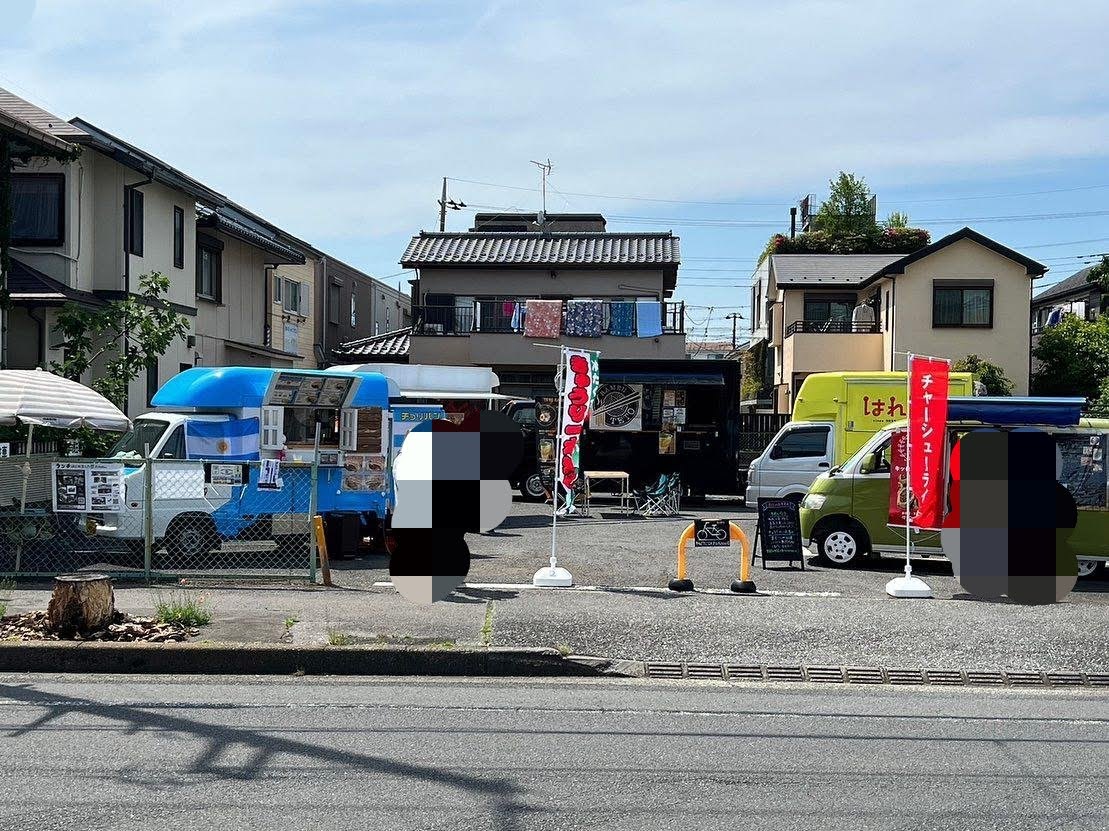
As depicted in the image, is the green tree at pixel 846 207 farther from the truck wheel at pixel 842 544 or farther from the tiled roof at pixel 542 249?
the truck wheel at pixel 842 544

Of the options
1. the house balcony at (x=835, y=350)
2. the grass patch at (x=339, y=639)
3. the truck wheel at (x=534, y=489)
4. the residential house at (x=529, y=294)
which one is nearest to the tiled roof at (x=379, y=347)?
the residential house at (x=529, y=294)

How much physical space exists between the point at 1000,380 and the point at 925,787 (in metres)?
27.6

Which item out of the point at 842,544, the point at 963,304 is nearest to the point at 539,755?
the point at 842,544

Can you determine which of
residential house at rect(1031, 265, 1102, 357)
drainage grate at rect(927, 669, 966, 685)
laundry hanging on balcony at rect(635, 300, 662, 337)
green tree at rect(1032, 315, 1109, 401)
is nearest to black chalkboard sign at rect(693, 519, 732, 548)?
drainage grate at rect(927, 669, 966, 685)

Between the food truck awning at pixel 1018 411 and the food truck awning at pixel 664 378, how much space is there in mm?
10838

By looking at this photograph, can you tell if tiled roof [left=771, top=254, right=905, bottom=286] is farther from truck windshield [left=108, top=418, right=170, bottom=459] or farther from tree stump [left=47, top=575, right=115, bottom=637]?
tree stump [left=47, top=575, right=115, bottom=637]

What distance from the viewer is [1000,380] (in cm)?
3089

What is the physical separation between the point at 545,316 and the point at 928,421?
70.3 feet

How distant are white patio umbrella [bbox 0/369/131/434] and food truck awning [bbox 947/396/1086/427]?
976 cm

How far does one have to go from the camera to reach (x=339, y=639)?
28.8 feet

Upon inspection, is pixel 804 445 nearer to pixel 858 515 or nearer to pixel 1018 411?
pixel 858 515

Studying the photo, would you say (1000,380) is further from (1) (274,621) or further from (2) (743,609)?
(1) (274,621)

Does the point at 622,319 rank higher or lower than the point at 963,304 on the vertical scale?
lower

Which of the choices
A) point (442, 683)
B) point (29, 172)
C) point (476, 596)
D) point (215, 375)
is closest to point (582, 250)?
point (29, 172)
